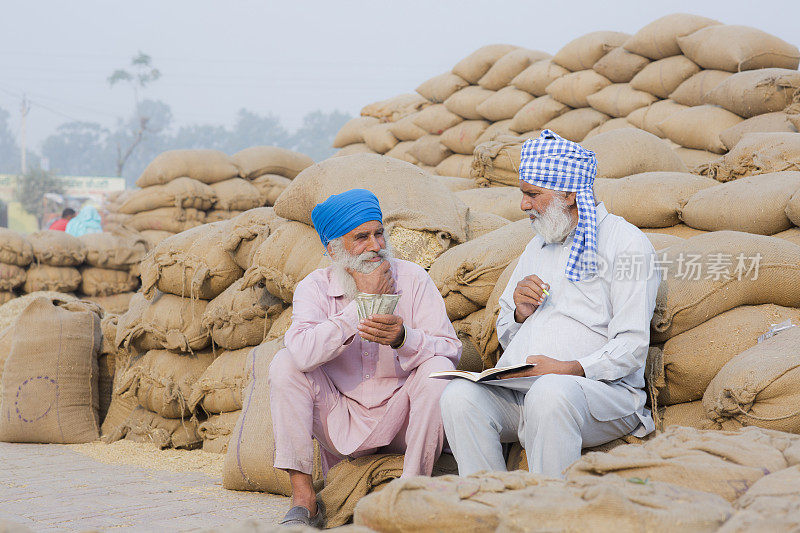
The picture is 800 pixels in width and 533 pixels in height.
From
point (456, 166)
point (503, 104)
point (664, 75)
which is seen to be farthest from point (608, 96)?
point (456, 166)

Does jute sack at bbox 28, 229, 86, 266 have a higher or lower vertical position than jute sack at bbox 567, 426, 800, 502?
lower

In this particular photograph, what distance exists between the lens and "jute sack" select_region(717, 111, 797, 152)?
222 inches

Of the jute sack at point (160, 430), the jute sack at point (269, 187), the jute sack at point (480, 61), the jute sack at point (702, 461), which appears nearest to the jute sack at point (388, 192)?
the jute sack at point (160, 430)

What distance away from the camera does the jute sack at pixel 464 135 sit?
8.63 metres

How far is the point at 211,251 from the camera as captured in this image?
5016mm

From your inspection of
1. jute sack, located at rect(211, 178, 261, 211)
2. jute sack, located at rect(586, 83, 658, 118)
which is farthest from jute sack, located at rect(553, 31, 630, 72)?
jute sack, located at rect(211, 178, 261, 211)

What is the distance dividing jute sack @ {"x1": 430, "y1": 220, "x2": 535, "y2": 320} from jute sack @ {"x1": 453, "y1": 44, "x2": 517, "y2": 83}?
549 cm

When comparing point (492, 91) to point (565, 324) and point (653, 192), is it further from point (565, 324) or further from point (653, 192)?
point (565, 324)

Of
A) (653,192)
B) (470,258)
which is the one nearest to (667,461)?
(470,258)

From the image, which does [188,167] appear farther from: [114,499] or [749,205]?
[749,205]

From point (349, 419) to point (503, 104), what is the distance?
19.4 ft

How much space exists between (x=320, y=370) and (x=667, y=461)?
1.57 metres

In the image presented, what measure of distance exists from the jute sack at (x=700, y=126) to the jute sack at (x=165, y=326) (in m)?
4.06

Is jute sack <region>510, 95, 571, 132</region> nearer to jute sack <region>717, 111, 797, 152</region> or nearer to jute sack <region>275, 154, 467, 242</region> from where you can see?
jute sack <region>717, 111, 797, 152</region>
